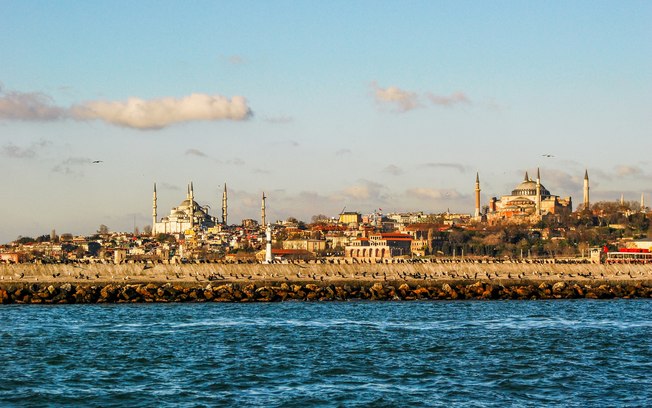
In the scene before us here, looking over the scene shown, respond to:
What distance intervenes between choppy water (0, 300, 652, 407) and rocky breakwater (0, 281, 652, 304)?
5691 millimetres

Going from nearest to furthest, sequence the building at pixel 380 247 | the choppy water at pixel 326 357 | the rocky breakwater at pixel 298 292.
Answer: the choppy water at pixel 326 357, the rocky breakwater at pixel 298 292, the building at pixel 380 247

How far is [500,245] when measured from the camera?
481ft

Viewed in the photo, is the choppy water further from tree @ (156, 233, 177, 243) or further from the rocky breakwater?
tree @ (156, 233, 177, 243)

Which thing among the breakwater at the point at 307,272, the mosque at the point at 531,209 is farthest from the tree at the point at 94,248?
the breakwater at the point at 307,272

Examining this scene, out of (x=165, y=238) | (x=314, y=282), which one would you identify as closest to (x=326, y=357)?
(x=314, y=282)

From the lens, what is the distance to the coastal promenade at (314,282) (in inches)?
1874

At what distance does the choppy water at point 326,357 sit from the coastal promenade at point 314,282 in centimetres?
640

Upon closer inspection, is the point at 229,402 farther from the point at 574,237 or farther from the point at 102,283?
the point at 574,237

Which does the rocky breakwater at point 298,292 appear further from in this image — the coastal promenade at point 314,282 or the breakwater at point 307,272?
the breakwater at point 307,272

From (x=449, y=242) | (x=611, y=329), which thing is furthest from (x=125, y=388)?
(x=449, y=242)

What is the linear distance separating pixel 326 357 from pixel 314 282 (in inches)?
1015

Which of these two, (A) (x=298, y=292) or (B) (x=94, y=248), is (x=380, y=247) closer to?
(B) (x=94, y=248)

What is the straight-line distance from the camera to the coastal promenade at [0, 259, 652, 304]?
47594 millimetres

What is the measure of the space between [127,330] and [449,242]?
416ft
